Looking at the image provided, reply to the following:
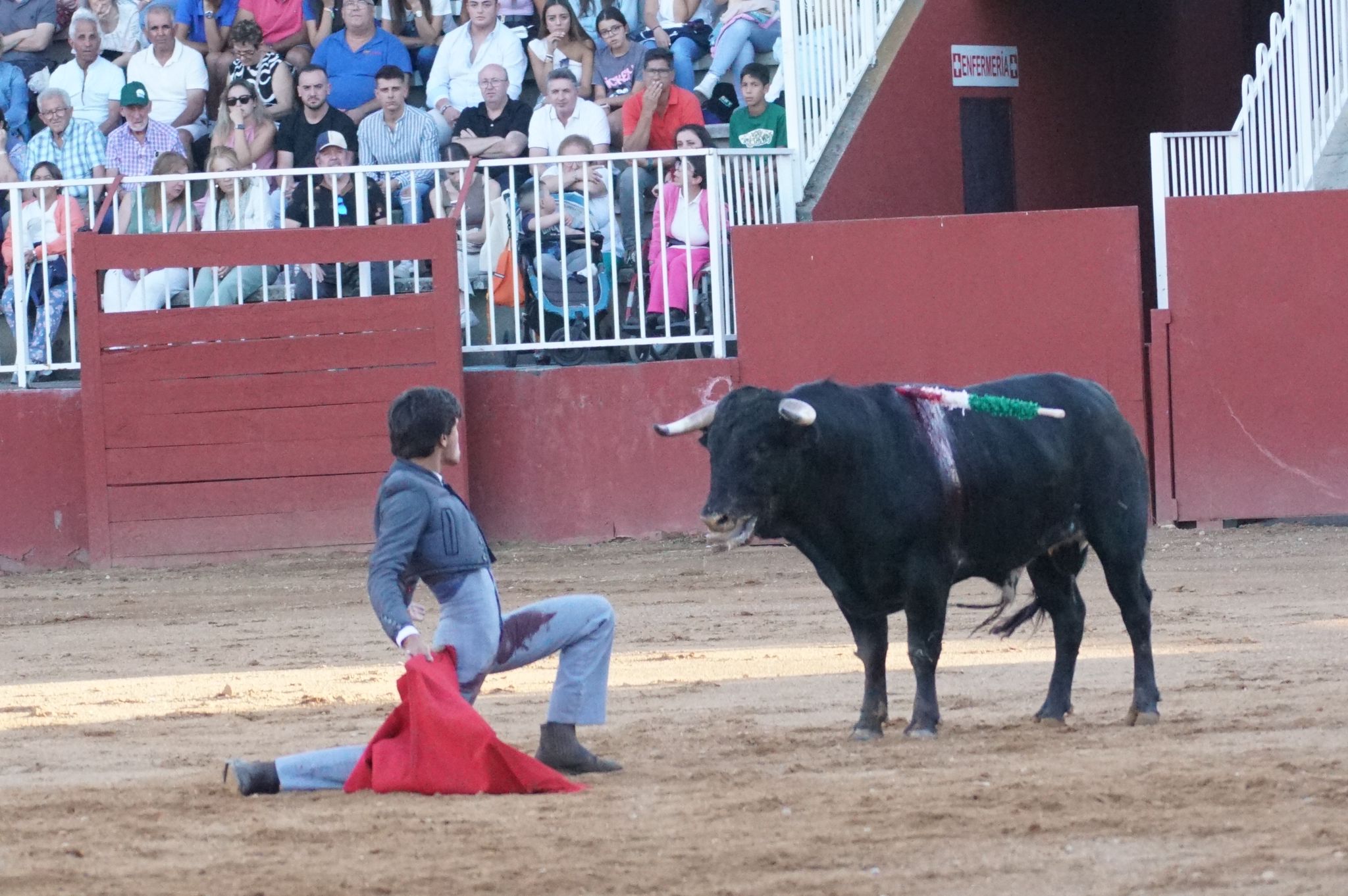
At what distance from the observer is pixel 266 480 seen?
12.8 m

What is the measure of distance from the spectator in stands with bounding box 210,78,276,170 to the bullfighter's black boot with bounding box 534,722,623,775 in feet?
28.0

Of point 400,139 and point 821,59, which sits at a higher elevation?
point 821,59

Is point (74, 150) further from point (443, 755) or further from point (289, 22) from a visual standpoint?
point (443, 755)

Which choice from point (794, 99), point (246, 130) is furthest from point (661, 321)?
point (246, 130)

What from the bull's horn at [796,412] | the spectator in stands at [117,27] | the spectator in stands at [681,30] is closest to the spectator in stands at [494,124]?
the spectator in stands at [681,30]

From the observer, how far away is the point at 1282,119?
13.4 metres

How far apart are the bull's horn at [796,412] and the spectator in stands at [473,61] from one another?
7928 mm

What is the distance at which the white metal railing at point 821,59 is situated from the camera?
13375mm

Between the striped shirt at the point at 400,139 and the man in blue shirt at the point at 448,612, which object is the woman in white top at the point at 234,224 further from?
the man in blue shirt at the point at 448,612

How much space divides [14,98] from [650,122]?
5081mm

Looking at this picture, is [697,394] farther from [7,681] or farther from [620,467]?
[7,681]

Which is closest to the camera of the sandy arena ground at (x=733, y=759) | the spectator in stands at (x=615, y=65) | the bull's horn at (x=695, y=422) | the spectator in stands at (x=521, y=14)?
the sandy arena ground at (x=733, y=759)

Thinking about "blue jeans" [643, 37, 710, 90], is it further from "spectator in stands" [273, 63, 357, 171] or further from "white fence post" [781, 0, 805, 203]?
"spectator in stands" [273, 63, 357, 171]

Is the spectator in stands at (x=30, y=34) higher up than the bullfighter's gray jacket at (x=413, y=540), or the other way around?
the spectator in stands at (x=30, y=34)
